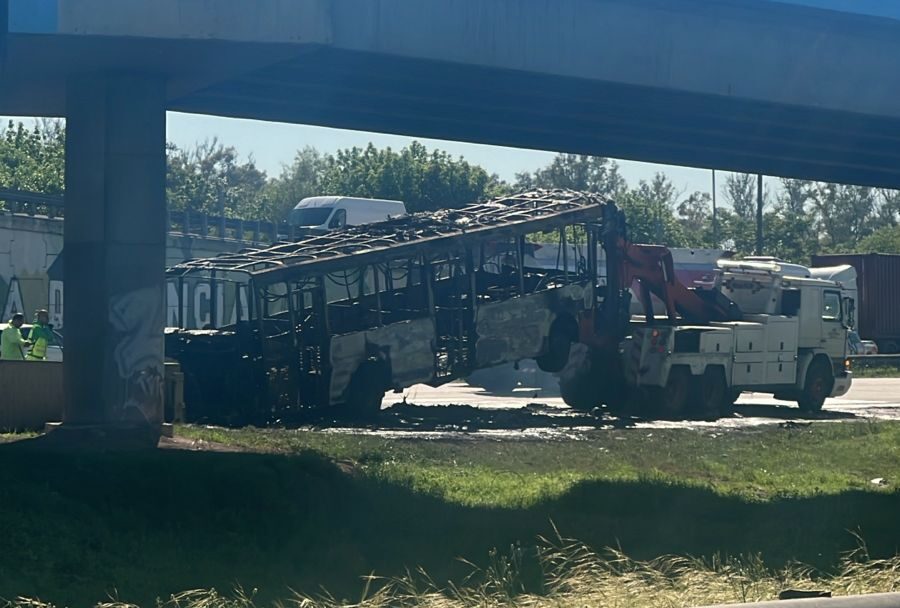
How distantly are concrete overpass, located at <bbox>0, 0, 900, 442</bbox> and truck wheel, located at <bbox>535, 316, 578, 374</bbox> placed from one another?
213 inches

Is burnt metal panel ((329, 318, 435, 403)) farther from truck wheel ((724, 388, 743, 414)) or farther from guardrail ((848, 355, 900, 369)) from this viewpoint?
guardrail ((848, 355, 900, 369))

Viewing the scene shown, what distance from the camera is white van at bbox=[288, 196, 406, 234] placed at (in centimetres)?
4519

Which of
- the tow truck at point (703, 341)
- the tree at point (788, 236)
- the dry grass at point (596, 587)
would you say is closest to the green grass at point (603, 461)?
the dry grass at point (596, 587)

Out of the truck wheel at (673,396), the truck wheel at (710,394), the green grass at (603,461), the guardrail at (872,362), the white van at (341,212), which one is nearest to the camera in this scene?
the green grass at (603,461)

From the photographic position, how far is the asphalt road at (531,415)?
2214 centimetres

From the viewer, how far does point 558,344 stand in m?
25.3

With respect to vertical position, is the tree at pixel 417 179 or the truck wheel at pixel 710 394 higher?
the tree at pixel 417 179

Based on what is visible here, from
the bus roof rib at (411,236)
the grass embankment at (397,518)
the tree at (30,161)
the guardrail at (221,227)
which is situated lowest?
the grass embankment at (397,518)

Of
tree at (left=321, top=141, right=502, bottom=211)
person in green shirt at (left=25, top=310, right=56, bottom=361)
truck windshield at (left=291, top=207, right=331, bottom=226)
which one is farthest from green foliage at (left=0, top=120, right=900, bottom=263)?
person in green shirt at (left=25, top=310, right=56, bottom=361)

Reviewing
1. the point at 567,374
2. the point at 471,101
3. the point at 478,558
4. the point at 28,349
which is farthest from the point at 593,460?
the point at 28,349

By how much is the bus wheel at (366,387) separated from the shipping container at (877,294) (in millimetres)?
33835

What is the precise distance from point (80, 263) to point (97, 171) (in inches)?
46.2

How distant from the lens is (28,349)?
25125 millimetres

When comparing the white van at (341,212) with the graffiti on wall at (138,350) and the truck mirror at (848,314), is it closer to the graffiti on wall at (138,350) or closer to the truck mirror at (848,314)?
the truck mirror at (848,314)
